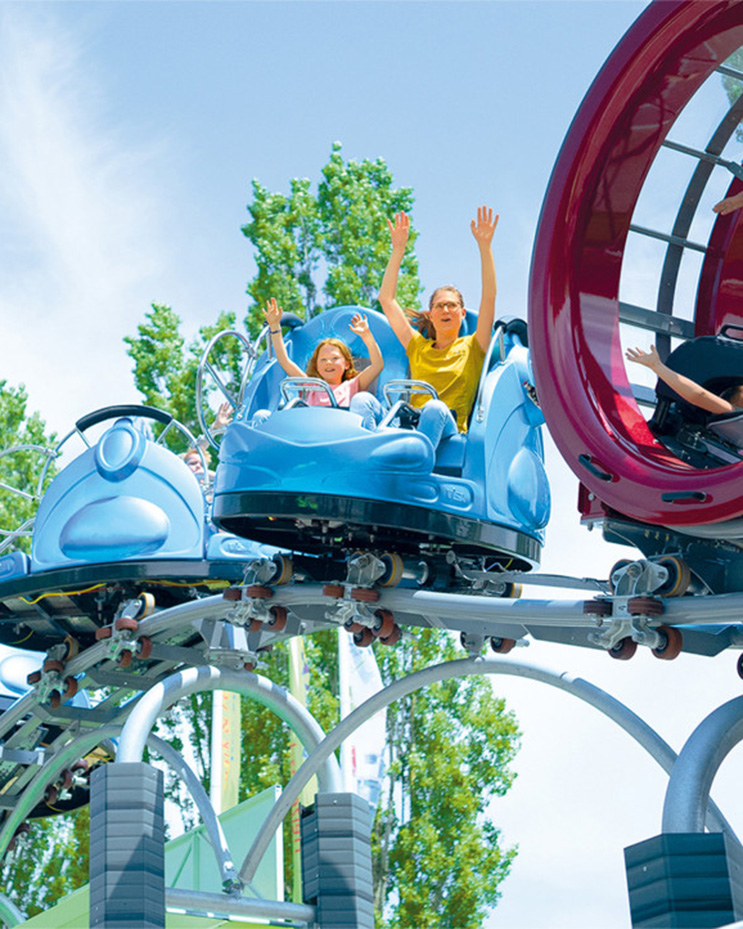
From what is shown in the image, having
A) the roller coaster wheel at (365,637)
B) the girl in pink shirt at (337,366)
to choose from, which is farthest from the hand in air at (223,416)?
the roller coaster wheel at (365,637)

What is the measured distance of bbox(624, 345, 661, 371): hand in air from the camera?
217 inches

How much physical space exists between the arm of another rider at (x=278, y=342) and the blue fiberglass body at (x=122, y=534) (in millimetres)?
1055

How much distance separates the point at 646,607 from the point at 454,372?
6.33 ft

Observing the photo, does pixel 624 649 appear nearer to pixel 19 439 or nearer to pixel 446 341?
pixel 446 341

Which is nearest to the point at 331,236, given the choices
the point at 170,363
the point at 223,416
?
the point at 170,363

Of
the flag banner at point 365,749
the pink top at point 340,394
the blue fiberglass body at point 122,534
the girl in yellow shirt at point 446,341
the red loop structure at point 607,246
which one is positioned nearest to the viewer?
the red loop structure at point 607,246

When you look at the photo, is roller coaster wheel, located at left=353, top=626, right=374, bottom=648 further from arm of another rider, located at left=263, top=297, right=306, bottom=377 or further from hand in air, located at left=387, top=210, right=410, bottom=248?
hand in air, located at left=387, top=210, right=410, bottom=248

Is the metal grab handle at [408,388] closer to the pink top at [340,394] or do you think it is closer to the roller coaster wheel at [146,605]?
the pink top at [340,394]

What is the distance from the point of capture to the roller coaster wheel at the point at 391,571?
699 cm

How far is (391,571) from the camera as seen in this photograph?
6.99 m

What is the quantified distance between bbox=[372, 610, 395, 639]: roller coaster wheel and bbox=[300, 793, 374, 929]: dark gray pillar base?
1.07 meters

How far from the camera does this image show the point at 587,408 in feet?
18.1

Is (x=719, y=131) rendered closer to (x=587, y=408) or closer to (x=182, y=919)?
(x=587, y=408)

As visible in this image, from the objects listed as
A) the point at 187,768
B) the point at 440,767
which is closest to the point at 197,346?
the point at 440,767
